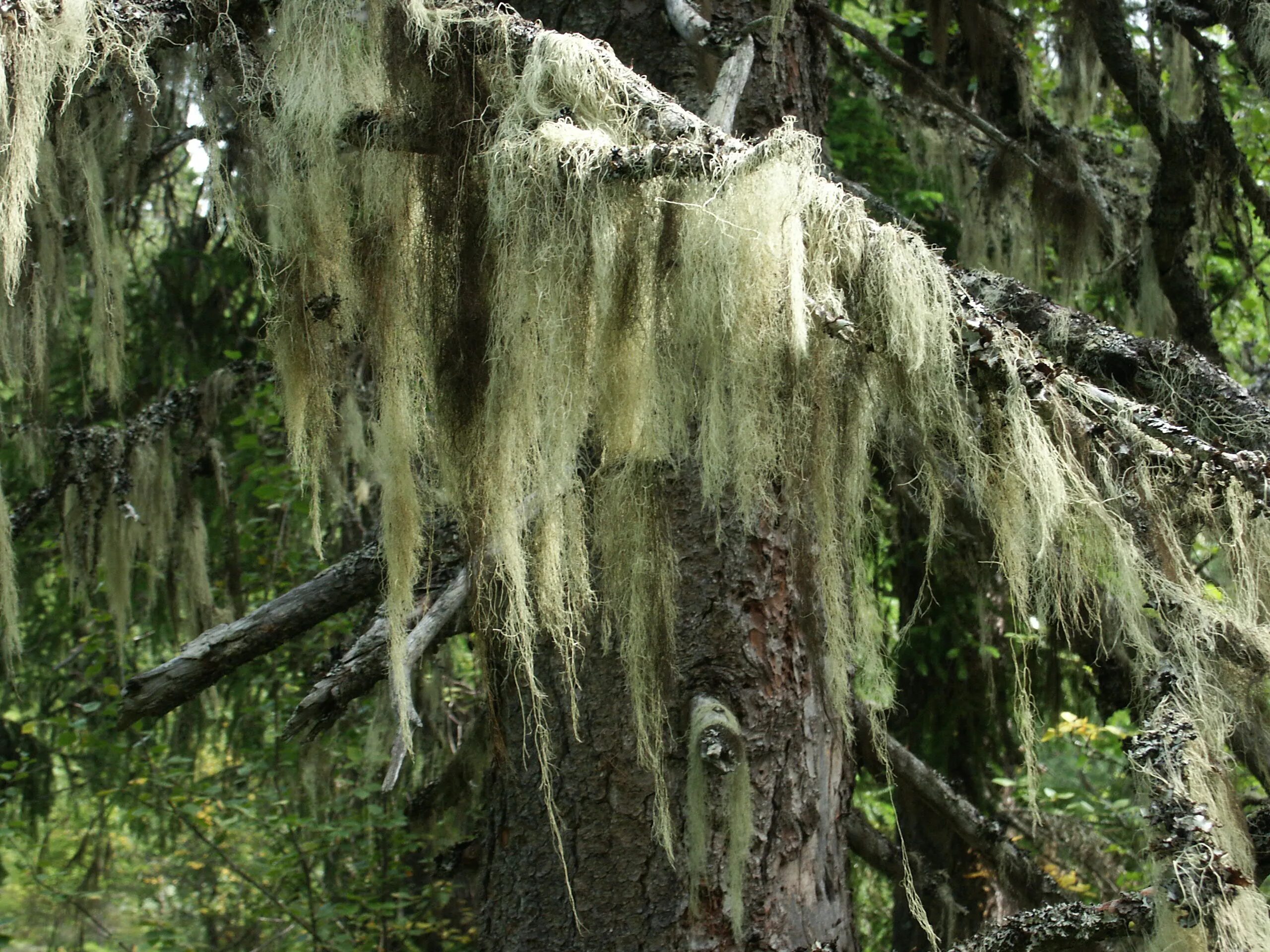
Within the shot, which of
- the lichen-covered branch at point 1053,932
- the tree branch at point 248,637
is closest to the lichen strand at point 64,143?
the tree branch at point 248,637

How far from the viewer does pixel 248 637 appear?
291cm

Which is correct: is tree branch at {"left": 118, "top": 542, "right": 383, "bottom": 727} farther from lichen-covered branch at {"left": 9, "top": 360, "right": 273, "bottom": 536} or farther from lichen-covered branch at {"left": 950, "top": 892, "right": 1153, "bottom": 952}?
lichen-covered branch at {"left": 950, "top": 892, "right": 1153, "bottom": 952}

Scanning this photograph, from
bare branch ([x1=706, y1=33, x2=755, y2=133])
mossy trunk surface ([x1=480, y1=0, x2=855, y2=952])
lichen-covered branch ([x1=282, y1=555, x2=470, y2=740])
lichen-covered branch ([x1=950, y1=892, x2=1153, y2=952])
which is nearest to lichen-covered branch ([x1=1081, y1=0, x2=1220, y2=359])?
bare branch ([x1=706, y1=33, x2=755, y2=133])

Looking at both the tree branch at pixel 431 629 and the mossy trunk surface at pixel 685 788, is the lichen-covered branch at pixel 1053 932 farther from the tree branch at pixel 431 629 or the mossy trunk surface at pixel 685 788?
the tree branch at pixel 431 629

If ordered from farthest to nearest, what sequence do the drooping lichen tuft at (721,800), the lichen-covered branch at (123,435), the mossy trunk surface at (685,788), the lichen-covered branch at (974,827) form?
1. the lichen-covered branch at (123,435)
2. the lichen-covered branch at (974,827)
3. the mossy trunk surface at (685,788)
4. the drooping lichen tuft at (721,800)

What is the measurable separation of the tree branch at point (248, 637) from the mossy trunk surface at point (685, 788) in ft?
1.73

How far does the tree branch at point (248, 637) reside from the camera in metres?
2.76

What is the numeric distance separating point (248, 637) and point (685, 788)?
1.16 metres

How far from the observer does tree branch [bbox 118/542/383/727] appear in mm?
2764

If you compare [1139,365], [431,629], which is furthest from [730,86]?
[431,629]

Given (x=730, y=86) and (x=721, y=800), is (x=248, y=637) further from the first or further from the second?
(x=730, y=86)

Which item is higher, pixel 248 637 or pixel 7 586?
pixel 7 586

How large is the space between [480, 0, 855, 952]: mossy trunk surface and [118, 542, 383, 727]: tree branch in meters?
0.53

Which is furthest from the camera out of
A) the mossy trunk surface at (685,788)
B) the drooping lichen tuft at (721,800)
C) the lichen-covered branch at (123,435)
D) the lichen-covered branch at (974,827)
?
the lichen-covered branch at (123,435)
